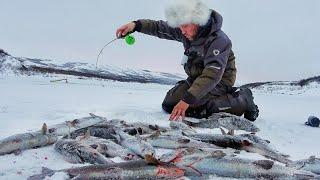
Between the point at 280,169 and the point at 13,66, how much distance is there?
60.5 meters

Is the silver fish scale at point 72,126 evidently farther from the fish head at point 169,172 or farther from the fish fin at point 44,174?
the fish head at point 169,172

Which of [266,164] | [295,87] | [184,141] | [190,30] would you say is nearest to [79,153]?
[184,141]

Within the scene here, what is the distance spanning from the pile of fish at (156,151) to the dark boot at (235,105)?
4.31 feet

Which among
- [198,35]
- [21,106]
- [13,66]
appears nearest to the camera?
[198,35]

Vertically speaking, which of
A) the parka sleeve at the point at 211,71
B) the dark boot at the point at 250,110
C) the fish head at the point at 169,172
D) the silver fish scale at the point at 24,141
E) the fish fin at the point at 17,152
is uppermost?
the parka sleeve at the point at 211,71

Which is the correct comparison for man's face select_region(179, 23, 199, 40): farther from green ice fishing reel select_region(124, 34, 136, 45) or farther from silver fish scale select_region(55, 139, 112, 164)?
silver fish scale select_region(55, 139, 112, 164)

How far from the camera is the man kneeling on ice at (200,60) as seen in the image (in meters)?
7.83

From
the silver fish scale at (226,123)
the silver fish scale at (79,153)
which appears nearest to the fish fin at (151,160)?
the silver fish scale at (79,153)

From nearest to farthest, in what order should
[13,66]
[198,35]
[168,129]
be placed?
[168,129] → [198,35] → [13,66]

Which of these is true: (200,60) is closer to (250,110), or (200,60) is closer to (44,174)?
(250,110)

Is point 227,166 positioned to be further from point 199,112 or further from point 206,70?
point 199,112

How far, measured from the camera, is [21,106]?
10.5m

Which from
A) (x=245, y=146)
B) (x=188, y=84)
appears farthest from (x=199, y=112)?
(x=245, y=146)

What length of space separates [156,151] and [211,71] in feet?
8.52
